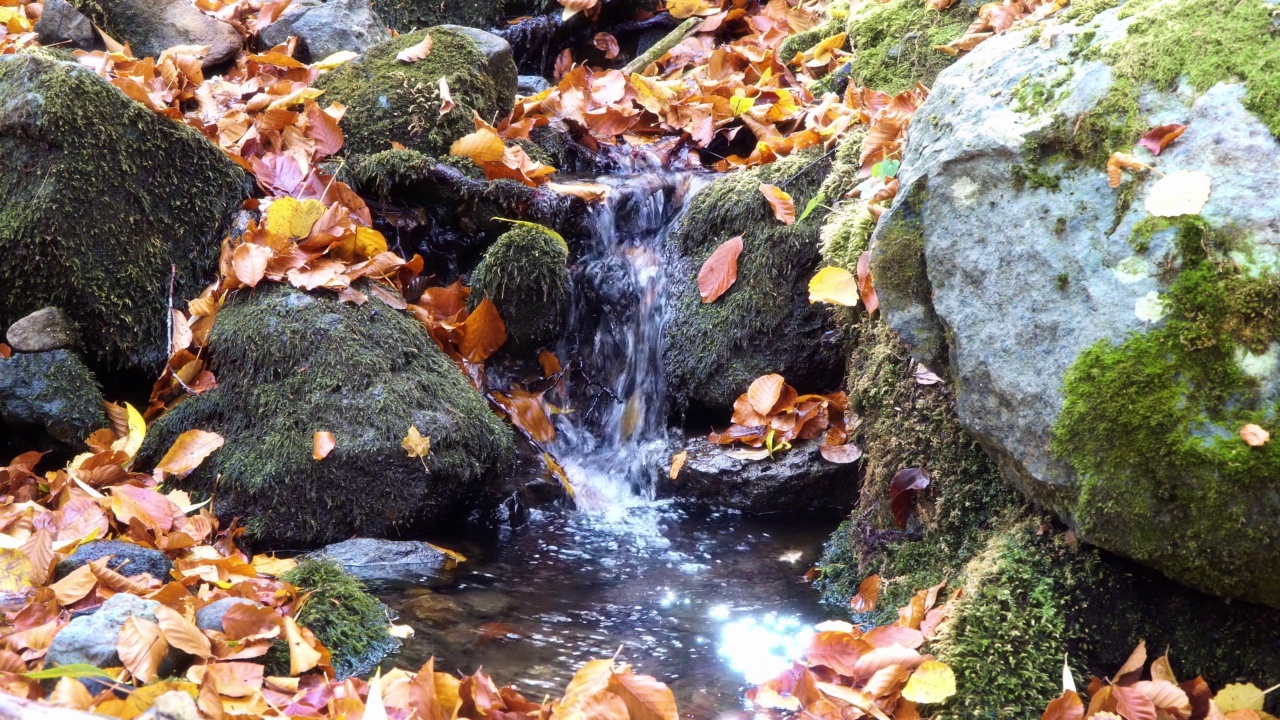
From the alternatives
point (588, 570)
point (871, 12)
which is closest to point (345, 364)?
point (588, 570)

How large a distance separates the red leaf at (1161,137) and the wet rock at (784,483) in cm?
197

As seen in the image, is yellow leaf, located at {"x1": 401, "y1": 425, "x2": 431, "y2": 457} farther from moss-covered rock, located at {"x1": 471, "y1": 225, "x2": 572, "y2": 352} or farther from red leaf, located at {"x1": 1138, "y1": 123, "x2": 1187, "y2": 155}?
red leaf, located at {"x1": 1138, "y1": 123, "x2": 1187, "y2": 155}

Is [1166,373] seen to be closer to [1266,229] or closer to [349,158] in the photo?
[1266,229]

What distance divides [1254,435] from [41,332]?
4.01 metres

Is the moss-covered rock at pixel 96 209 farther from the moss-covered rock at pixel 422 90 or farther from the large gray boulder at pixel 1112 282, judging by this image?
the large gray boulder at pixel 1112 282

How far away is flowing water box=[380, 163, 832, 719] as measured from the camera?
2818 millimetres

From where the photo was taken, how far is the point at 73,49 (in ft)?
17.3

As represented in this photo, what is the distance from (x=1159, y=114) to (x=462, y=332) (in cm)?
295

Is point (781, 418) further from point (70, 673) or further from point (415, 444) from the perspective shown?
point (70, 673)

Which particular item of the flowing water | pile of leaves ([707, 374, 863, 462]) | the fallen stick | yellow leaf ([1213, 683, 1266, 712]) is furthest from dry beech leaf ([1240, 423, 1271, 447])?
the fallen stick

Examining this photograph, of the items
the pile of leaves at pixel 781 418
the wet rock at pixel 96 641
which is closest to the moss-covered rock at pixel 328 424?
the pile of leaves at pixel 781 418

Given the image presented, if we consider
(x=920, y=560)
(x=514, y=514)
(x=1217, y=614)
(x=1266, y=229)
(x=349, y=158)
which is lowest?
(x=514, y=514)

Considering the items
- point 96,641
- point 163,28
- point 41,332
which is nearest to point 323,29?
point 163,28

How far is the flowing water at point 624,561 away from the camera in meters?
2.82
